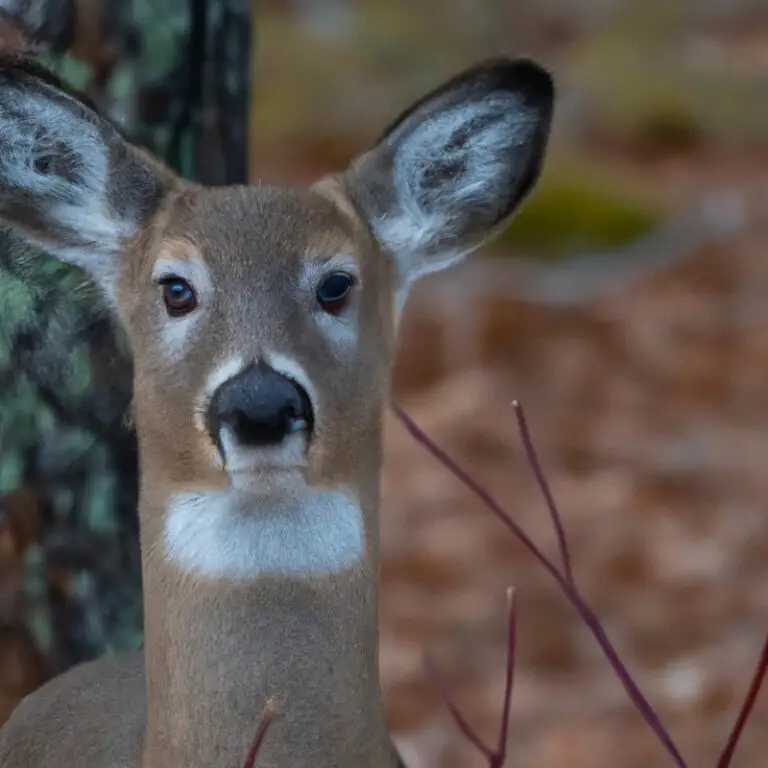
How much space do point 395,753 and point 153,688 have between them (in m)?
0.44

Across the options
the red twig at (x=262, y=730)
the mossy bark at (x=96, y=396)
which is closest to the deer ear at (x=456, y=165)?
the mossy bark at (x=96, y=396)

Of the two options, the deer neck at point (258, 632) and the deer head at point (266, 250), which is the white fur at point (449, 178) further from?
the deer neck at point (258, 632)

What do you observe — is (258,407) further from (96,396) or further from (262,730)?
(96,396)

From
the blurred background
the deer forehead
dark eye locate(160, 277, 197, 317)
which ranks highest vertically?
the deer forehead

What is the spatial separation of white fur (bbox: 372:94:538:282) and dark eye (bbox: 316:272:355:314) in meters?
0.22

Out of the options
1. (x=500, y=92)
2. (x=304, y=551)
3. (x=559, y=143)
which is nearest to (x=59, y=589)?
(x=304, y=551)

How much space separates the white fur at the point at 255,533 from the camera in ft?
7.80

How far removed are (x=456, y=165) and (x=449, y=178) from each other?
0.03m

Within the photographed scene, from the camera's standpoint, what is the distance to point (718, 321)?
323 inches

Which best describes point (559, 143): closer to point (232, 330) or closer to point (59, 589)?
point (59, 589)

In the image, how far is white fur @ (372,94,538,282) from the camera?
8.78 ft

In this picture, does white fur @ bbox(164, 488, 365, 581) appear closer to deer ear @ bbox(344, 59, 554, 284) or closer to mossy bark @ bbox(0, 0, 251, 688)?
deer ear @ bbox(344, 59, 554, 284)

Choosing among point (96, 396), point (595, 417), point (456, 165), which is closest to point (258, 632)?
point (456, 165)

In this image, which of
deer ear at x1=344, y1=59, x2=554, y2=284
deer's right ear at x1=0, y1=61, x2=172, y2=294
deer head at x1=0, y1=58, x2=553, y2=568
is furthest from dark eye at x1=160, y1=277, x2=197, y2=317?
deer ear at x1=344, y1=59, x2=554, y2=284
